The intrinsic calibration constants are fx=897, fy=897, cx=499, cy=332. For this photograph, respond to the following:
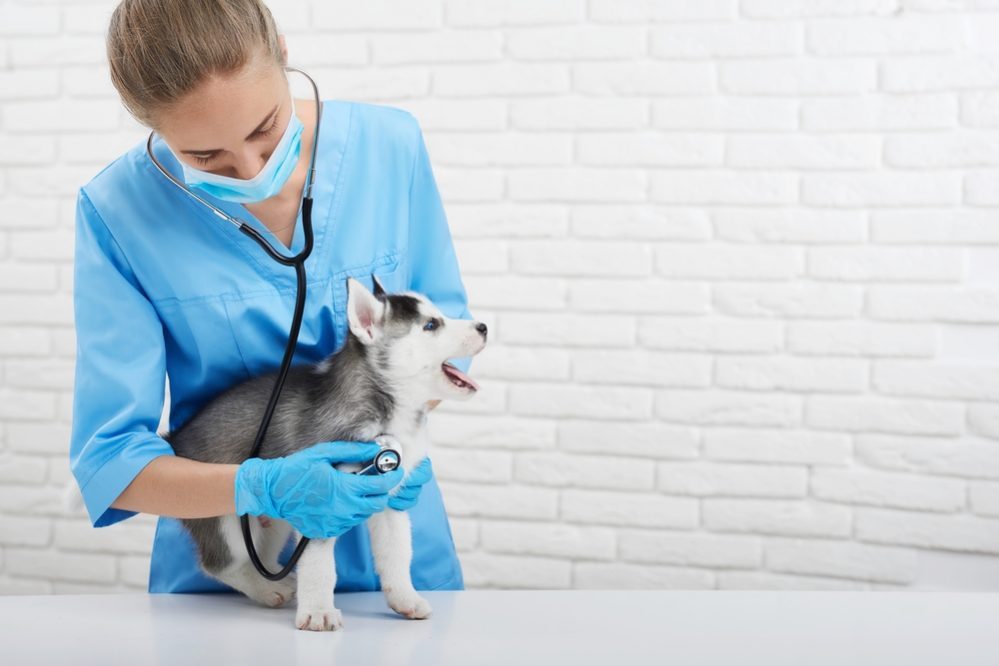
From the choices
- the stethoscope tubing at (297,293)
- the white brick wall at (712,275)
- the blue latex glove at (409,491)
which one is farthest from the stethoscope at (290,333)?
the white brick wall at (712,275)

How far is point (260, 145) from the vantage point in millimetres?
1115

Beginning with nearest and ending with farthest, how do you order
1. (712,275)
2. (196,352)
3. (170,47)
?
(170,47)
(196,352)
(712,275)

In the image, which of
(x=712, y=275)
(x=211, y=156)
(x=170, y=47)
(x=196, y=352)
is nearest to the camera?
(x=170, y=47)

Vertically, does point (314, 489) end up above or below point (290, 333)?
below

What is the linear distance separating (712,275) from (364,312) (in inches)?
42.3

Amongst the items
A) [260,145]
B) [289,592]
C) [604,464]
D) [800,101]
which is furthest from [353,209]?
[800,101]

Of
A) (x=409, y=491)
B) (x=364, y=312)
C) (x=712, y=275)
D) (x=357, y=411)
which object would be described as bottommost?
(x=409, y=491)

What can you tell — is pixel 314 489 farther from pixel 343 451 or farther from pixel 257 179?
pixel 257 179

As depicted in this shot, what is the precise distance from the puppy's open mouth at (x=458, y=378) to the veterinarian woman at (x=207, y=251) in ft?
0.44

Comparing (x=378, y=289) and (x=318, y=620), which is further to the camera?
(x=378, y=289)

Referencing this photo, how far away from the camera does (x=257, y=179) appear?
111cm

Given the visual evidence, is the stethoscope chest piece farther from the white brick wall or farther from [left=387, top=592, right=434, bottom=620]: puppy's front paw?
the white brick wall

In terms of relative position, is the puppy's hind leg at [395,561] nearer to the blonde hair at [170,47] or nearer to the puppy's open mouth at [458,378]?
the puppy's open mouth at [458,378]

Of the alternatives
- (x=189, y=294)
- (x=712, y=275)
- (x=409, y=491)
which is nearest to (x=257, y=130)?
(x=189, y=294)
